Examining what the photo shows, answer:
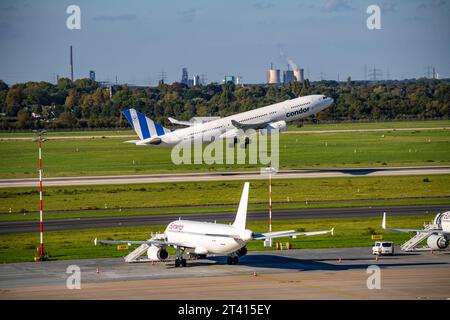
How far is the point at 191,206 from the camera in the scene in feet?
392

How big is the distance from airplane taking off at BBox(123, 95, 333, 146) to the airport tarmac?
62.3 metres

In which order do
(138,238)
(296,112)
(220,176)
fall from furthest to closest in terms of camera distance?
1. (296,112)
2. (220,176)
3. (138,238)

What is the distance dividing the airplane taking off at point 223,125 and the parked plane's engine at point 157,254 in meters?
67.2

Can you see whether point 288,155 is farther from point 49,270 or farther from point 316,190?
point 49,270

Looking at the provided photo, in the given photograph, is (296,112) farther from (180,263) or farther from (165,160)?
(180,263)

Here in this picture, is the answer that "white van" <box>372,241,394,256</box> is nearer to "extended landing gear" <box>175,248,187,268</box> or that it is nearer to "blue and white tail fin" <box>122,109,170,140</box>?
"extended landing gear" <box>175,248,187,268</box>

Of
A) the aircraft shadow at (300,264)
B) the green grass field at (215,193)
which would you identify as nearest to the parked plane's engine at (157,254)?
the aircraft shadow at (300,264)

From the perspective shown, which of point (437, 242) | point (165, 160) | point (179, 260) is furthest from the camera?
point (165, 160)

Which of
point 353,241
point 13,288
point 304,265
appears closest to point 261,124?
point 353,241

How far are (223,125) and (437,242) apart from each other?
2862 inches

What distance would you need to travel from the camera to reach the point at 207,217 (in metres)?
107

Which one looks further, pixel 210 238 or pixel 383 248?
pixel 383 248

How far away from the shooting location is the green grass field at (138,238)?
8712 cm

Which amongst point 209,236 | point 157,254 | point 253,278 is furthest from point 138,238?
point 253,278
